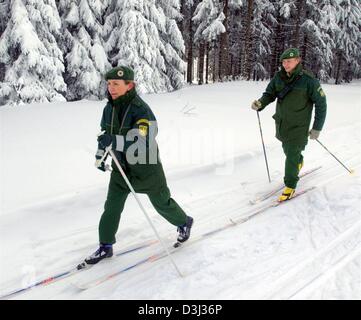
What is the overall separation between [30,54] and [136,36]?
4.06 metres

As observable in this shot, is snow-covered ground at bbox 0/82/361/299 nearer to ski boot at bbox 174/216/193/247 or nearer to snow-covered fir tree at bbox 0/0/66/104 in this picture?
ski boot at bbox 174/216/193/247

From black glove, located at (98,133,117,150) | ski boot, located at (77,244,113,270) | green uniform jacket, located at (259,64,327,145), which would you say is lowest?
ski boot, located at (77,244,113,270)

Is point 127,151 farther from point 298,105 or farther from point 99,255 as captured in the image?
point 298,105

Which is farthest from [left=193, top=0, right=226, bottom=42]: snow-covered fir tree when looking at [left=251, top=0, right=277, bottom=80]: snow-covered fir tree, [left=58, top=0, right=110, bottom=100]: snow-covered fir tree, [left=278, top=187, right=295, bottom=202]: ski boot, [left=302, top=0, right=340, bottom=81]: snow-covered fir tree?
[left=278, top=187, right=295, bottom=202]: ski boot

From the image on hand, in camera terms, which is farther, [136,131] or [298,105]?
[298,105]

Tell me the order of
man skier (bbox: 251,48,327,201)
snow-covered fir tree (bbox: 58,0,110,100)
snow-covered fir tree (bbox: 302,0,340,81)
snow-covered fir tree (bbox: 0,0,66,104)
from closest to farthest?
1. man skier (bbox: 251,48,327,201)
2. snow-covered fir tree (bbox: 0,0,66,104)
3. snow-covered fir tree (bbox: 58,0,110,100)
4. snow-covered fir tree (bbox: 302,0,340,81)

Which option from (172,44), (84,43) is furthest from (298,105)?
(172,44)

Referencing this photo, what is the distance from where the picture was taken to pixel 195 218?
5316mm

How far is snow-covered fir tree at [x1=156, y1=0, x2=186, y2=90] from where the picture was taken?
16.3 m

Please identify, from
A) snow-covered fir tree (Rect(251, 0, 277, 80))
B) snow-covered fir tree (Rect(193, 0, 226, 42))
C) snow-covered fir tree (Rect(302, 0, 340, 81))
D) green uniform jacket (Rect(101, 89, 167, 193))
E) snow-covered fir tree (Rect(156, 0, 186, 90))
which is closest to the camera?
green uniform jacket (Rect(101, 89, 167, 193))

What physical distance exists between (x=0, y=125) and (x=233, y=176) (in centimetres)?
508

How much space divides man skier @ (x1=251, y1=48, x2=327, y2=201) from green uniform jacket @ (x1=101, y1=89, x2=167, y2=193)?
8.05ft

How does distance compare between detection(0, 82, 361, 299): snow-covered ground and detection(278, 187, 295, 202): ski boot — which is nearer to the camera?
detection(0, 82, 361, 299): snow-covered ground

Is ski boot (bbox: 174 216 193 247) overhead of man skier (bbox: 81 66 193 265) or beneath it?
beneath
